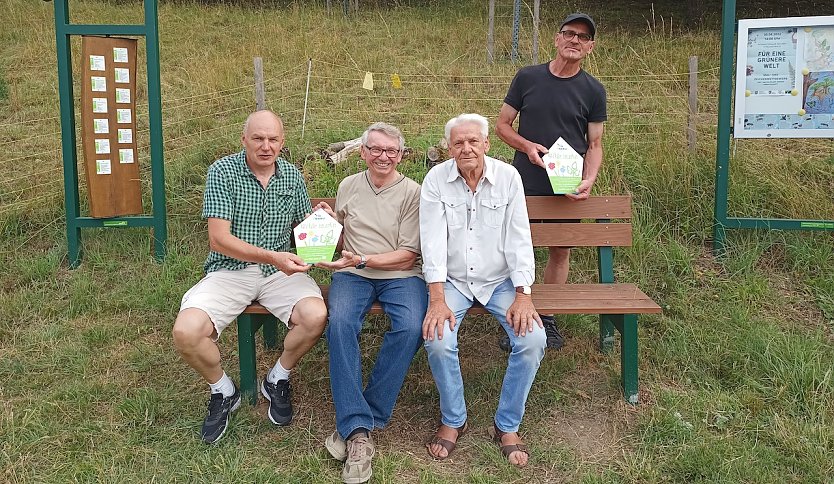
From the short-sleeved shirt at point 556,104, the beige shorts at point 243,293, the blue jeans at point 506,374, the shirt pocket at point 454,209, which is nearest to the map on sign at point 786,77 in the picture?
the short-sleeved shirt at point 556,104

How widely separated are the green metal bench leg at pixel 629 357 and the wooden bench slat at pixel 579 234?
23.9 inches

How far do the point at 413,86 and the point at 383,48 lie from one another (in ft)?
8.18

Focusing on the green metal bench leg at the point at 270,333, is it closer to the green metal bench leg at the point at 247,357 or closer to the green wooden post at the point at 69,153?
the green metal bench leg at the point at 247,357

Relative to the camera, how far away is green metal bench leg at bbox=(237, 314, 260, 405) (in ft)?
11.4

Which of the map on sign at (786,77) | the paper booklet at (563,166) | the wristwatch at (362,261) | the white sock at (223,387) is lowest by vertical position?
the white sock at (223,387)

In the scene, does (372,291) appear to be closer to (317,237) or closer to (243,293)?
(317,237)

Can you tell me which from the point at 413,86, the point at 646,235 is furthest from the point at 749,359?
the point at 413,86

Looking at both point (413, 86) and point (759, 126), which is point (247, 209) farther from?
point (413, 86)

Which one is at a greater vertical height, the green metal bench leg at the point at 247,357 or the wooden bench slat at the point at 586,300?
the wooden bench slat at the point at 586,300

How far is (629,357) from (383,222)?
143 cm

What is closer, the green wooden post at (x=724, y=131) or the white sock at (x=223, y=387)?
the white sock at (x=223, y=387)

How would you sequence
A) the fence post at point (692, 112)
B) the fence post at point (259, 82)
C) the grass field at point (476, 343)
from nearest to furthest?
1. the grass field at point (476, 343)
2. the fence post at point (692, 112)
3. the fence post at point (259, 82)

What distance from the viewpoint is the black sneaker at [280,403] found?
11.3 ft

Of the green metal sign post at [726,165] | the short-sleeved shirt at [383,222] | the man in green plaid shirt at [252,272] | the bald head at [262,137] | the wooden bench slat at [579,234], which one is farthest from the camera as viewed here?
the green metal sign post at [726,165]
